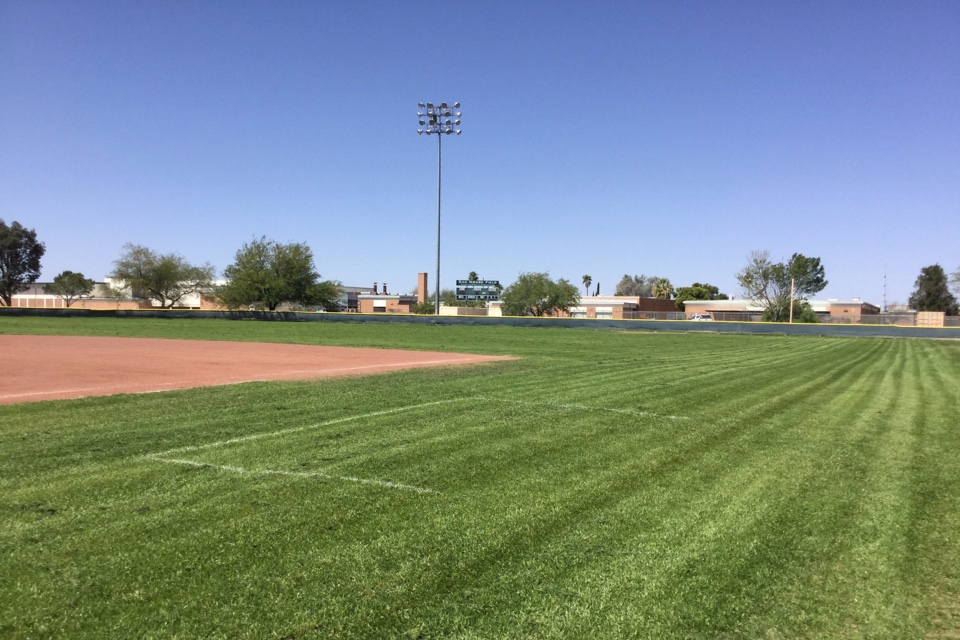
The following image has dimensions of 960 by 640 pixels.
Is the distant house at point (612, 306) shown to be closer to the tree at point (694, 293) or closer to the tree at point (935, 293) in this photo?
the tree at point (694, 293)

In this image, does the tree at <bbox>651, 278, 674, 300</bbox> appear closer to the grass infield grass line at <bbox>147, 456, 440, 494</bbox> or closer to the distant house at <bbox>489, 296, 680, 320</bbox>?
the distant house at <bbox>489, 296, 680, 320</bbox>

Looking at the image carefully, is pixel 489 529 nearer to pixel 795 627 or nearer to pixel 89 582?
pixel 795 627

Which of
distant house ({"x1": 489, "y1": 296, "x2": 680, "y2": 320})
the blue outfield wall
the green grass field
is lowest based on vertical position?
the green grass field

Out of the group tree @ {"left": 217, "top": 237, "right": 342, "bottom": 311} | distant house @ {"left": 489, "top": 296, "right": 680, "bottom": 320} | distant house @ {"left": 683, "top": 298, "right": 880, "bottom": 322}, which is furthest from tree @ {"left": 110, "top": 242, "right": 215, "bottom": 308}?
distant house @ {"left": 683, "top": 298, "right": 880, "bottom": 322}

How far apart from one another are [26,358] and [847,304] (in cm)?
10311

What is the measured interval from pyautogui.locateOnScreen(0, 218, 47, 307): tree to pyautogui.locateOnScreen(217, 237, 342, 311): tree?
52.5 metres

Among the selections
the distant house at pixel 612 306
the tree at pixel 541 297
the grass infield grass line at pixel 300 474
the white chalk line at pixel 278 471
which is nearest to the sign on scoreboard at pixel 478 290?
the distant house at pixel 612 306

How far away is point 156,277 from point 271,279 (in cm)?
2547

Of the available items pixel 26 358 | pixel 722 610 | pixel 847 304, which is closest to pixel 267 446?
pixel 722 610

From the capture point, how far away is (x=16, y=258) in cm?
10325

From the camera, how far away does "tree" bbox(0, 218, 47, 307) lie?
3999 inches

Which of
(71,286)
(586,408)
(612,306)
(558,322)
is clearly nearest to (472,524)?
(586,408)

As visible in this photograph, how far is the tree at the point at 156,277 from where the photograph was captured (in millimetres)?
87625

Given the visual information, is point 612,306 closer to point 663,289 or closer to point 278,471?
point 663,289
